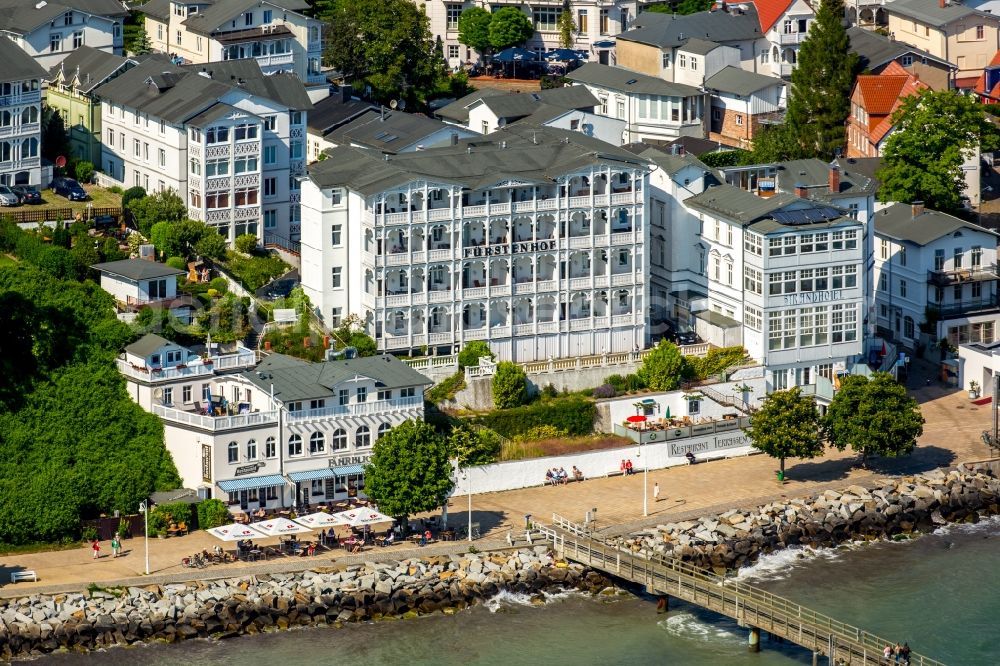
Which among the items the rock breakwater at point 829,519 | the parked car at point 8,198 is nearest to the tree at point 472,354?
the rock breakwater at point 829,519

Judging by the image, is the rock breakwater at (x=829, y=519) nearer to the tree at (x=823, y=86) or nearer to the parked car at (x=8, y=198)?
the tree at (x=823, y=86)

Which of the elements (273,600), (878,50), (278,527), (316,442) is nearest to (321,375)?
(316,442)

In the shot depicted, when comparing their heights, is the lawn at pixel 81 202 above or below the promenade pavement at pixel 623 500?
above

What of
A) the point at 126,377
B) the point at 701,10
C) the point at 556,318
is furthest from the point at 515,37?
the point at 126,377

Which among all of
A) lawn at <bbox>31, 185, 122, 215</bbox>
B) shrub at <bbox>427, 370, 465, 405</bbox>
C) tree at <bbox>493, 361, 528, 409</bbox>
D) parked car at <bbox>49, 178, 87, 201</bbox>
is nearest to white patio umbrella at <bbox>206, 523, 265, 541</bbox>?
shrub at <bbox>427, 370, 465, 405</bbox>

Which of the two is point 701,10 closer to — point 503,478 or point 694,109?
point 694,109

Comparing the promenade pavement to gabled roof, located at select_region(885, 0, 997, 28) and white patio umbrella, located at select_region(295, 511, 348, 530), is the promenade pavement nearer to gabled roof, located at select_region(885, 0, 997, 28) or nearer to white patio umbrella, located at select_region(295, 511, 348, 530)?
white patio umbrella, located at select_region(295, 511, 348, 530)
